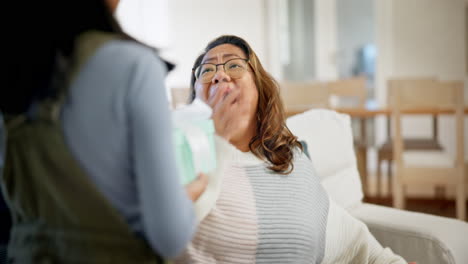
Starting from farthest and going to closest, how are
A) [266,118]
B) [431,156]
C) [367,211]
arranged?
[431,156] → [367,211] → [266,118]

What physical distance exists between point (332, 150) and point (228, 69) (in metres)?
0.55

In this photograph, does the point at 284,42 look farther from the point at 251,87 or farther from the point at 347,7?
the point at 251,87

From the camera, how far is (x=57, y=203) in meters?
0.59

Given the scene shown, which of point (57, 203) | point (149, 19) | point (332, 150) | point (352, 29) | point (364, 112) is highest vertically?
point (149, 19)

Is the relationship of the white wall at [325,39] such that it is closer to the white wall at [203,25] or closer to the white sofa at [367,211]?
the white wall at [203,25]

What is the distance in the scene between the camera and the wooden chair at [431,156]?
10.1 ft

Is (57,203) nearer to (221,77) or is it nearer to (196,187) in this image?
(196,187)

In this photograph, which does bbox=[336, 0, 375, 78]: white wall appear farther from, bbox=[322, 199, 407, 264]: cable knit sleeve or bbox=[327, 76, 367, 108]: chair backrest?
bbox=[322, 199, 407, 264]: cable knit sleeve

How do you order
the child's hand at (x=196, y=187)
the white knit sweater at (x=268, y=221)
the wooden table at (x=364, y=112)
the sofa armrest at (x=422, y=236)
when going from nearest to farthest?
1. the child's hand at (x=196, y=187)
2. the white knit sweater at (x=268, y=221)
3. the sofa armrest at (x=422, y=236)
4. the wooden table at (x=364, y=112)

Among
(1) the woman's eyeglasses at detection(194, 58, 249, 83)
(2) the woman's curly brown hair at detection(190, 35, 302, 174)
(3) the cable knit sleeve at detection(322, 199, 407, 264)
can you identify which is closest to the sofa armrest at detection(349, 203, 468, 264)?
(3) the cable knit sleeve at detection(322, 199, 407, 264)

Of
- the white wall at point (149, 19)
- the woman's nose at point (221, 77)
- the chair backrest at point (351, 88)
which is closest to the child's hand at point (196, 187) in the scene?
the woman's nose at point (221, 77)

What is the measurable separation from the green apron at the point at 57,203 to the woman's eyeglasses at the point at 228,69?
51 cm

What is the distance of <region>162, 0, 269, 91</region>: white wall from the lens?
5.04 meters

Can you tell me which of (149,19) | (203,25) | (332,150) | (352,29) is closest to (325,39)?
(352,29)
